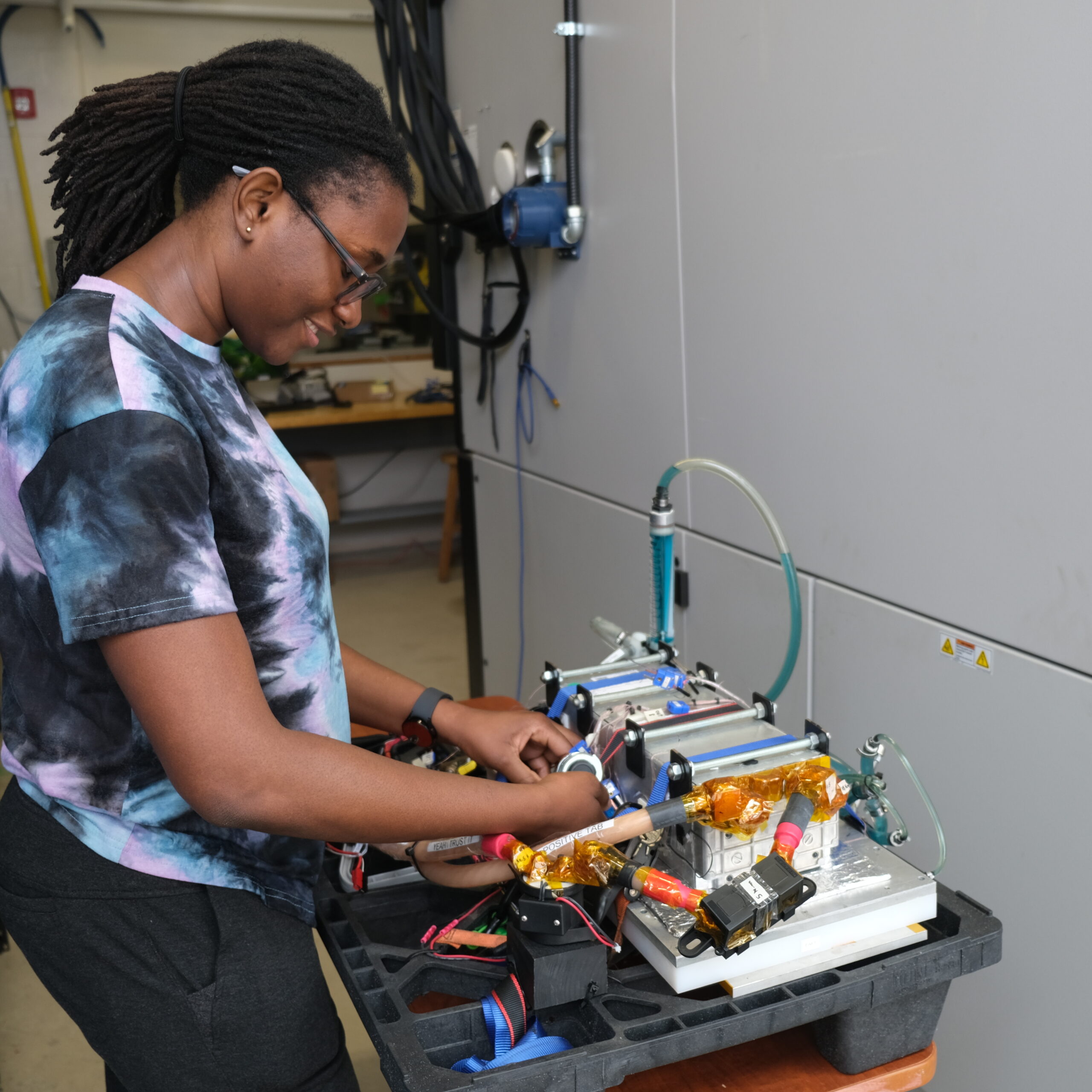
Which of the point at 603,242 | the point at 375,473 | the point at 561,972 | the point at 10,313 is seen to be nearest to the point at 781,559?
the point at 561,972

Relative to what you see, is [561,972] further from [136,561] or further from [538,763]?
[136,561]

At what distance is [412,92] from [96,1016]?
2.15 metres

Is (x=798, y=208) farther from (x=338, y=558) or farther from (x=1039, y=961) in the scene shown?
(x=338, y=558)

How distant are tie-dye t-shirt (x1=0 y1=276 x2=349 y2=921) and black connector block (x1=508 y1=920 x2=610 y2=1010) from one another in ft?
0.75

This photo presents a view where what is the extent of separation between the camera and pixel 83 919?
85cm

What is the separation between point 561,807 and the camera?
2.92 ft

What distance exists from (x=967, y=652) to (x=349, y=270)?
0.91 metres

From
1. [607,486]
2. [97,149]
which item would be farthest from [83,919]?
[607,486]

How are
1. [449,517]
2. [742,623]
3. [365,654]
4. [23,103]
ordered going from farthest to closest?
[449,517] < [23,103] < [365,654] < [742,623]

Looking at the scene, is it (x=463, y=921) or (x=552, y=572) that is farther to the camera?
(x=552, y=572)

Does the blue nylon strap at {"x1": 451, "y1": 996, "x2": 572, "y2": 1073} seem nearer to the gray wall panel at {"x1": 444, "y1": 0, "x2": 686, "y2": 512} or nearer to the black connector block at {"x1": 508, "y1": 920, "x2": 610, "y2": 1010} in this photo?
the black connector block at {"x1": 508, "y1": 920, "x2": 610, "y2": 1010}

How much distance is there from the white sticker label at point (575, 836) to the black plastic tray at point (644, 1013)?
12 cm

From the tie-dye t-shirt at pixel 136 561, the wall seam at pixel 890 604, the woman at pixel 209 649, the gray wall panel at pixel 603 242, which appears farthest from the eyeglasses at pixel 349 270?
the gray wall panel at pixel 603 242

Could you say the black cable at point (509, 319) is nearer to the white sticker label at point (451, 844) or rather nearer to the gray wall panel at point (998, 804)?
the gray wall panel at point (998, 804)
